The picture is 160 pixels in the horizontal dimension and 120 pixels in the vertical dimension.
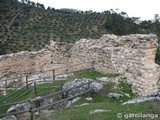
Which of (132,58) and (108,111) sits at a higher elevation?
(132,58)

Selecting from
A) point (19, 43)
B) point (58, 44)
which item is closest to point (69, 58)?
point (58, 44)

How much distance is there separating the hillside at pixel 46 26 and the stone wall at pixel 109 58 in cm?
2350

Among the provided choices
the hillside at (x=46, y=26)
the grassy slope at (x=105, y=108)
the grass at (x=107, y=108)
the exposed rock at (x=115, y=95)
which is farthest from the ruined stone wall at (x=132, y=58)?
the hillside at (x=46, y=26)

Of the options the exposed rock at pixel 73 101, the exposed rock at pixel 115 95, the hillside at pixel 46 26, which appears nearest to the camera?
the exposed rock at pixel 73 101

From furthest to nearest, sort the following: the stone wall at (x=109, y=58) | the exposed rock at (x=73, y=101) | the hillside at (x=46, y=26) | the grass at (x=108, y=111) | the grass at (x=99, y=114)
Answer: the hillside at (x=46, y=26), the stone wall at (x=109, y=58), the exposed rock at (x=73, y=101), the grass at (x=99, y=114), the grass at (x=108, y=111)

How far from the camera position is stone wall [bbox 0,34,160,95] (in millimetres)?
12325

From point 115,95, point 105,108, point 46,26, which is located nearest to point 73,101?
point 115,95

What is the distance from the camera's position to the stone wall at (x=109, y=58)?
1232 cm

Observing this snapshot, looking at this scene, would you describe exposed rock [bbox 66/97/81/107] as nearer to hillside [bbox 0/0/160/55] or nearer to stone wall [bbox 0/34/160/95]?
stone wall [bbox 0/34/160/95]

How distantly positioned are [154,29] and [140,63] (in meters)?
41.4

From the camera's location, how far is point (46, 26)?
52.6m

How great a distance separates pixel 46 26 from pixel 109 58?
38.9 meters

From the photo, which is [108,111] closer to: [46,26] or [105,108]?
[105,108]

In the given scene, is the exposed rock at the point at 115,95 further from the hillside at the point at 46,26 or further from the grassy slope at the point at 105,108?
the hillside at the point at 46,26
